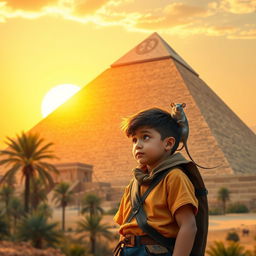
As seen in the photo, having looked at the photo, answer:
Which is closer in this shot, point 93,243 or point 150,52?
point 93,243

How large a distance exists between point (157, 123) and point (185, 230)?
0.54m

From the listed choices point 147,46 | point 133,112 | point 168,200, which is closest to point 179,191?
point 168,200

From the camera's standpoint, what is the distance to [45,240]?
23.5m

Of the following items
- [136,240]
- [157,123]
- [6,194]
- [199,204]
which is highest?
[6,194]

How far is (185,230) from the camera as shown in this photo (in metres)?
2.88

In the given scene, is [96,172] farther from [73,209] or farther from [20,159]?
[20,159]

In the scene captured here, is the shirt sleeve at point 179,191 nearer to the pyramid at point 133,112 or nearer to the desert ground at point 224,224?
the desert ground at point 224,224

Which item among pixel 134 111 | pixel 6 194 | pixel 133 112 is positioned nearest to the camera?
pixel 6 194

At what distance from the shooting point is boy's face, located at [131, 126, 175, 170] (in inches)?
122

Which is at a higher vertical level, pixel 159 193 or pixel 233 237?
pixel 233 237

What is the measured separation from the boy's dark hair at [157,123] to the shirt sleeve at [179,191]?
0.68 feet

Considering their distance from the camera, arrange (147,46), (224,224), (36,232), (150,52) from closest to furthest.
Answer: (36,232)
(224,224)
(150,52)
(147,46)

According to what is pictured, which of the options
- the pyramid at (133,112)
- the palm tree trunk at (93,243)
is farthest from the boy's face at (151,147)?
the pyramid at (133,112)

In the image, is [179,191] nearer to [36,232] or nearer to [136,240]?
[136,240]
